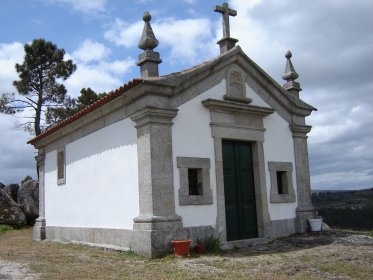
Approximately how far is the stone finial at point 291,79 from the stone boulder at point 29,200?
12.3 m

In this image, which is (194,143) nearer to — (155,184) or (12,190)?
(155,184)

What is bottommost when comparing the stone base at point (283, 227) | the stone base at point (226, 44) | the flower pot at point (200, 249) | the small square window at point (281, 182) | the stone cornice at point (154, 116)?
the flower pot at point (200, 249)

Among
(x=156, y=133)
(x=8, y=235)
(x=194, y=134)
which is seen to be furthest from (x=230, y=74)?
(x=8, y=235)

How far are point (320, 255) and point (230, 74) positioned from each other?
452 cm

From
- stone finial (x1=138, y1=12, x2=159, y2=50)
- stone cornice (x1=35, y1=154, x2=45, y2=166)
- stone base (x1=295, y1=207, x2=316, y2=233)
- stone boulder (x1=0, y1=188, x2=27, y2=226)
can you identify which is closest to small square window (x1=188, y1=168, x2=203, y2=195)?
stone finial (x1=138, y1=12, x2=159, y2=50)

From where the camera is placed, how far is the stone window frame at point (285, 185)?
424 inches

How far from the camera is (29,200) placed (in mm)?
19281

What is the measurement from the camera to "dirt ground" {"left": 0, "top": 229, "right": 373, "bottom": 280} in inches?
268

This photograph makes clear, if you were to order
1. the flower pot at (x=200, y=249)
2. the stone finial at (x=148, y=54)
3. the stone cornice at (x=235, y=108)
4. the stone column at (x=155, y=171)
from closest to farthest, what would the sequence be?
1. the stone column at (x=155, y=171)
2. the flower pot at (x=200, y=249)
3. the stone finial at (x=148, y=54)
4. the stone cornice at (x=235, y=108)

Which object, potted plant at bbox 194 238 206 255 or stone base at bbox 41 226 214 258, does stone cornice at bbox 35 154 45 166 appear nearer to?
stone base at bbox 41 226 214 258

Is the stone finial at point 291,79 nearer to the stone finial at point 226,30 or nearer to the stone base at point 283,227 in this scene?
the stone finial at point 226,30

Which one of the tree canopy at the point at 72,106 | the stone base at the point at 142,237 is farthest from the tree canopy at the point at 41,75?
the stone base at the point at 142,237

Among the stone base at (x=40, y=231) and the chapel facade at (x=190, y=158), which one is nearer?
the chapel facade at (x=190, y=158)

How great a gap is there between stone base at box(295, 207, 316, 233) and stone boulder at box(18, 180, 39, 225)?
12.1m
